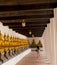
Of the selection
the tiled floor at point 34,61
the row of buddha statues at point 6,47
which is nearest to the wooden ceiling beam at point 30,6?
the row of buddha statues at point 6,47

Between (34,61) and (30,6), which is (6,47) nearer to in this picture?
(30,6)

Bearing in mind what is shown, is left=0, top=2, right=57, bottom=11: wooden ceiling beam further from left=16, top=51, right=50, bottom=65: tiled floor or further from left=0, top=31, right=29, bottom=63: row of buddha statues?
left=16, top=51, right=50, bottom=65: tiled floor

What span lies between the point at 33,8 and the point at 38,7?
0.88ft

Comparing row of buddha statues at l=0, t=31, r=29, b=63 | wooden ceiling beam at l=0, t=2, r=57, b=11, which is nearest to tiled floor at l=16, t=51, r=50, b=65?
row of buddha statues at l=0, t=31, r=29, b=63

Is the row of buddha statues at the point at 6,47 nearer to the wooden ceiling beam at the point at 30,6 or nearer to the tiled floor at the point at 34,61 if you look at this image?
the tiled floor at the point at 34,61

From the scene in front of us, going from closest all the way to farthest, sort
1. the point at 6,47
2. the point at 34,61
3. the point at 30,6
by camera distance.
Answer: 1. the point at 30,6
2. the point at 6,47
3. the point at 34,61

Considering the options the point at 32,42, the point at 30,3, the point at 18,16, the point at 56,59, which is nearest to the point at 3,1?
the point at 30,3

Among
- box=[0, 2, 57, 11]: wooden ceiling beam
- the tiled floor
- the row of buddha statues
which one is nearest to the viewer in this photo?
box=[0, 2, 57, 11]: wooden ceiling beam

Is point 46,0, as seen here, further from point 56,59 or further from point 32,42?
point 32,42

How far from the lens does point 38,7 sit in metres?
11.6

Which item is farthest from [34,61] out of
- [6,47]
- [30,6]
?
[30,6]

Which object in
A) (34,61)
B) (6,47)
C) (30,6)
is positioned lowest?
(34,61)

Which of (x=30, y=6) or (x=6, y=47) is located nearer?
(x=30, y=6)

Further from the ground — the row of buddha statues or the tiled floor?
the row of buddha statues
